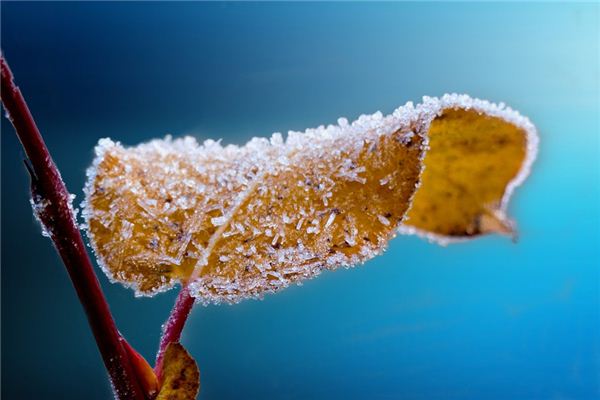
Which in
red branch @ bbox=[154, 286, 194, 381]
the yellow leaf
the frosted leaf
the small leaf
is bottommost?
the small leaf

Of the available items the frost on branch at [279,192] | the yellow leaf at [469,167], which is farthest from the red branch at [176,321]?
the yellow leaf at [469,167]

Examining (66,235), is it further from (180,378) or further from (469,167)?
(469,167)

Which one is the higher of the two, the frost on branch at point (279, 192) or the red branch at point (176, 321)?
the frost on branch at point (279, 192)

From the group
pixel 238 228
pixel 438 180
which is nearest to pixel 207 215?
pixel 238 228

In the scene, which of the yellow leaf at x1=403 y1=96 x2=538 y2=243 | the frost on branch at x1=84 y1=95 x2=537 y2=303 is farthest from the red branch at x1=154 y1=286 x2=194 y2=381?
the yellow leaf at x1=403 y1=96 x2=538 y2=243

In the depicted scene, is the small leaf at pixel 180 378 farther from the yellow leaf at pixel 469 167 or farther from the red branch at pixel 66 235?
the yellow leaf at pixel 469 167

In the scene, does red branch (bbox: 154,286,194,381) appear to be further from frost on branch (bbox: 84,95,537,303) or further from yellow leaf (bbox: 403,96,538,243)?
yellow leaf (bbox: 403,96,538,243)
